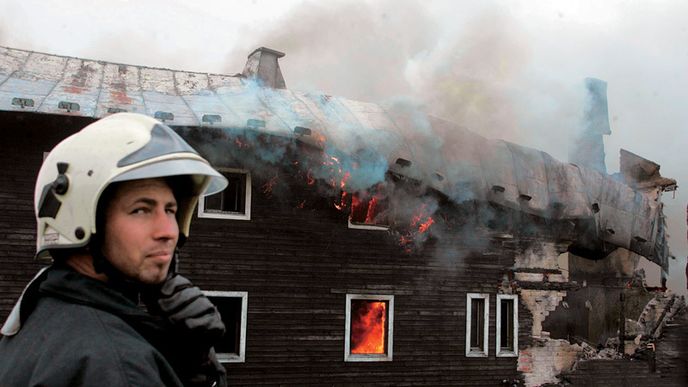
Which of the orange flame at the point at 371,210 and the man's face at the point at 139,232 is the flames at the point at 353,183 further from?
the man's face at the point at 139,232

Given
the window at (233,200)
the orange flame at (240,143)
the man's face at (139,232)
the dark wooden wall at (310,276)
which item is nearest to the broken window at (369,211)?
the dark wooden wall at (310,276)

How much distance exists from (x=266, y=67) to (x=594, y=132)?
1585 centimetres

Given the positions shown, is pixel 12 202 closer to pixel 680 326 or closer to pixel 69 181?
pixel 69 181

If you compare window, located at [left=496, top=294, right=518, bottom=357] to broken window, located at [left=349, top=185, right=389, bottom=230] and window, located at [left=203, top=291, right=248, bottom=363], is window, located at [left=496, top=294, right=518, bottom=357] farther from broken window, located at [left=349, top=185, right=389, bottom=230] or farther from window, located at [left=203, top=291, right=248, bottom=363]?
window, located at [left=203, top=291, right=248, bottom=363]

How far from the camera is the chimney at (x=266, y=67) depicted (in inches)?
717

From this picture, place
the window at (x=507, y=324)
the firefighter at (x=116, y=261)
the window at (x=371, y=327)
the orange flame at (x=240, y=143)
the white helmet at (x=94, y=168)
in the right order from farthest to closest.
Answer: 1. the window at (x=507, y=324)
2. the window at (x=371, y=327)
3. the orange flame at (x=240, y=143)
4. the white helmet at (x=94, y=168)
5. the firefighter at (x=116, y=261)

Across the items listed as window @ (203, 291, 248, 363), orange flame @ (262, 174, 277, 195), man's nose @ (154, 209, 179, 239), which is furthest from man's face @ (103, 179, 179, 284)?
orange flame @ (262, 174, 277, 195)

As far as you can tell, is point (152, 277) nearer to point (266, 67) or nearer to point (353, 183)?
point (353, 183)

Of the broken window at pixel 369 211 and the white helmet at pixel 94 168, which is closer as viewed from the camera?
the white helmet at pixel 94 168

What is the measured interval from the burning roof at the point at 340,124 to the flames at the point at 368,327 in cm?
237

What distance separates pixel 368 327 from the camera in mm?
14961

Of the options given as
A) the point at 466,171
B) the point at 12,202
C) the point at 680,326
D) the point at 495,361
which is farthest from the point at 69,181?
the point at 680,326

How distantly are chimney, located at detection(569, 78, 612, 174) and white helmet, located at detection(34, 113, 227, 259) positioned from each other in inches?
992

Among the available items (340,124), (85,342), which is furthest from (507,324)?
(85,342)
